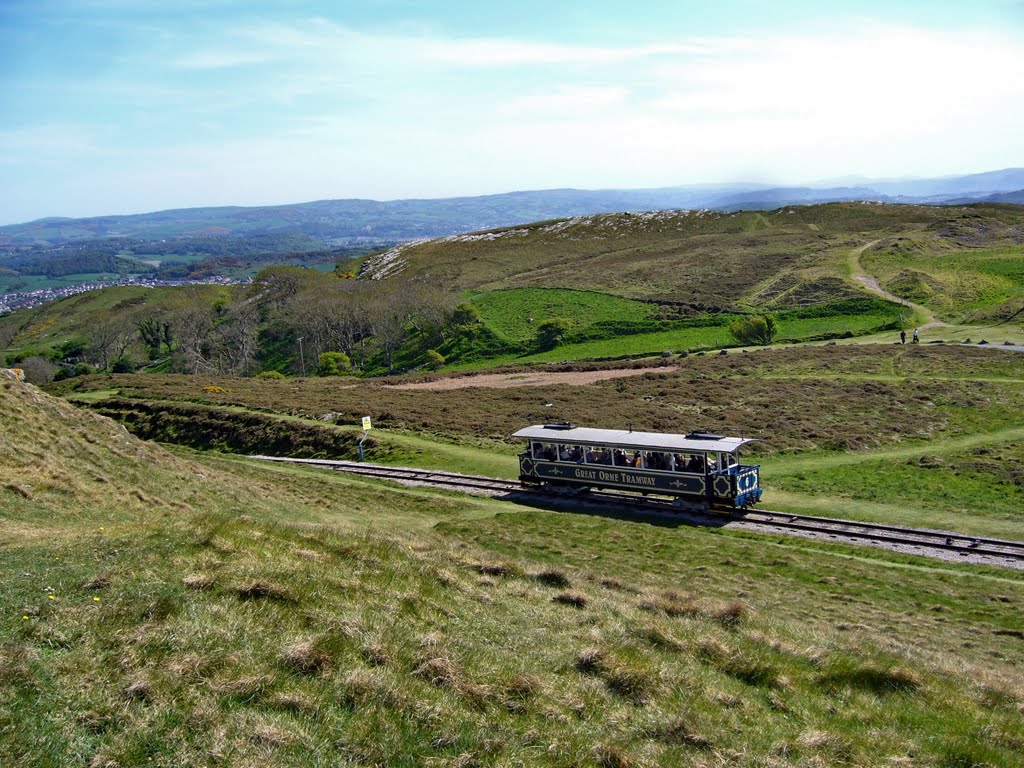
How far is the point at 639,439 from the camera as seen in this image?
103 ft

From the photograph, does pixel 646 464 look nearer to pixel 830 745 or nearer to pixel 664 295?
pixel 830 745

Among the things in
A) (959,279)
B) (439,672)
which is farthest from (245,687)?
(959,279)

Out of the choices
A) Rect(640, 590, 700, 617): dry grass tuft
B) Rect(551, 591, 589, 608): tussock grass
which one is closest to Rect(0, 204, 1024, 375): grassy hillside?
Rect(640, 590, 700, 617): dry grass tuft

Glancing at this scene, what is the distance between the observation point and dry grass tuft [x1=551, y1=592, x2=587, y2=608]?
14820 mm

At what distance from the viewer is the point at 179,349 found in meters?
106

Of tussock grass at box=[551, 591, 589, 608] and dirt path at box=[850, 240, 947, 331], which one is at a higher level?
dirt path at box=[850, 240, 947, 331]

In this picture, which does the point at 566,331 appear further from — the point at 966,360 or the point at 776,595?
the point at 776,595

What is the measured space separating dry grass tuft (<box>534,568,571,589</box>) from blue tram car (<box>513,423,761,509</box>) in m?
13.7

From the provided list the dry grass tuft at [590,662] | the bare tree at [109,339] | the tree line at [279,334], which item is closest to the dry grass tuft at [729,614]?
the dry grass tuft at [590,662]

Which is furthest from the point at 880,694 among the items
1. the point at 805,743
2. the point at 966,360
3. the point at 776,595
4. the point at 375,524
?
the point at 966,360

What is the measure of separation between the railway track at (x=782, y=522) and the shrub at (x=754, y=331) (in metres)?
44.6

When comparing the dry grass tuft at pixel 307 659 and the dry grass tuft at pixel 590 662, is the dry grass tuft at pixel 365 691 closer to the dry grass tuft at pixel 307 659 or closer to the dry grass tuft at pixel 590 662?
the dry grass tuft at pixel 307 659

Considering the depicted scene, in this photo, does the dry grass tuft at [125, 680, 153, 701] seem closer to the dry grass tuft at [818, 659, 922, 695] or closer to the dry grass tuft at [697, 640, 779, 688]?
the dry grass tuft at [697, 640, 779, 688]

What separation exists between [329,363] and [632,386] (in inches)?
1788
